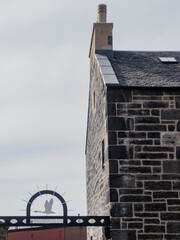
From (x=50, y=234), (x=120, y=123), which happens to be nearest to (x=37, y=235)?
(x=50, y=234)

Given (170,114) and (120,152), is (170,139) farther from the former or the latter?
(120,152)

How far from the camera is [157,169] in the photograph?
1270 cm

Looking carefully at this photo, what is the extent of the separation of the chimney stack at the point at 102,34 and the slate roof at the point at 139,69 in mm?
356

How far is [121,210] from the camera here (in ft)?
40.5

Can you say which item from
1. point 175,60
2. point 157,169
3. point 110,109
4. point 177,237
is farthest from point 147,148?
point 175,60

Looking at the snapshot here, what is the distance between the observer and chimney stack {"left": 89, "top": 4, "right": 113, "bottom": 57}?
1708 centimetres

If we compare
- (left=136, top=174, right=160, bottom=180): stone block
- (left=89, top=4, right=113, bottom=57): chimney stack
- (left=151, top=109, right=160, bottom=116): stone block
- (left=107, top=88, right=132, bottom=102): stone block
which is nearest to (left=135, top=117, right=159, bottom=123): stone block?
(left=151, top=109, right=160, bottom=116): stone block

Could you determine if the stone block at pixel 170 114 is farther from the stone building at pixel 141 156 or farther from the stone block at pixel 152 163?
the stone block at pixel 152 163

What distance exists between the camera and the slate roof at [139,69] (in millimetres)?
13432

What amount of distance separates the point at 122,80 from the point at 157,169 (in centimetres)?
267

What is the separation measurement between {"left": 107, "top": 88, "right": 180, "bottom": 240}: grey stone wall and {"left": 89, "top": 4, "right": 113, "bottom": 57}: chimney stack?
443 cm

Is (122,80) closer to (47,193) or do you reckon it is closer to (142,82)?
(142,82)

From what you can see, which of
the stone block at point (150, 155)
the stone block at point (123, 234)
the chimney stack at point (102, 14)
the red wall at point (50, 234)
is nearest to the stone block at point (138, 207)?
the stone block at point (123, 234)

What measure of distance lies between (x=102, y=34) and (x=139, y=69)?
9.78ft
